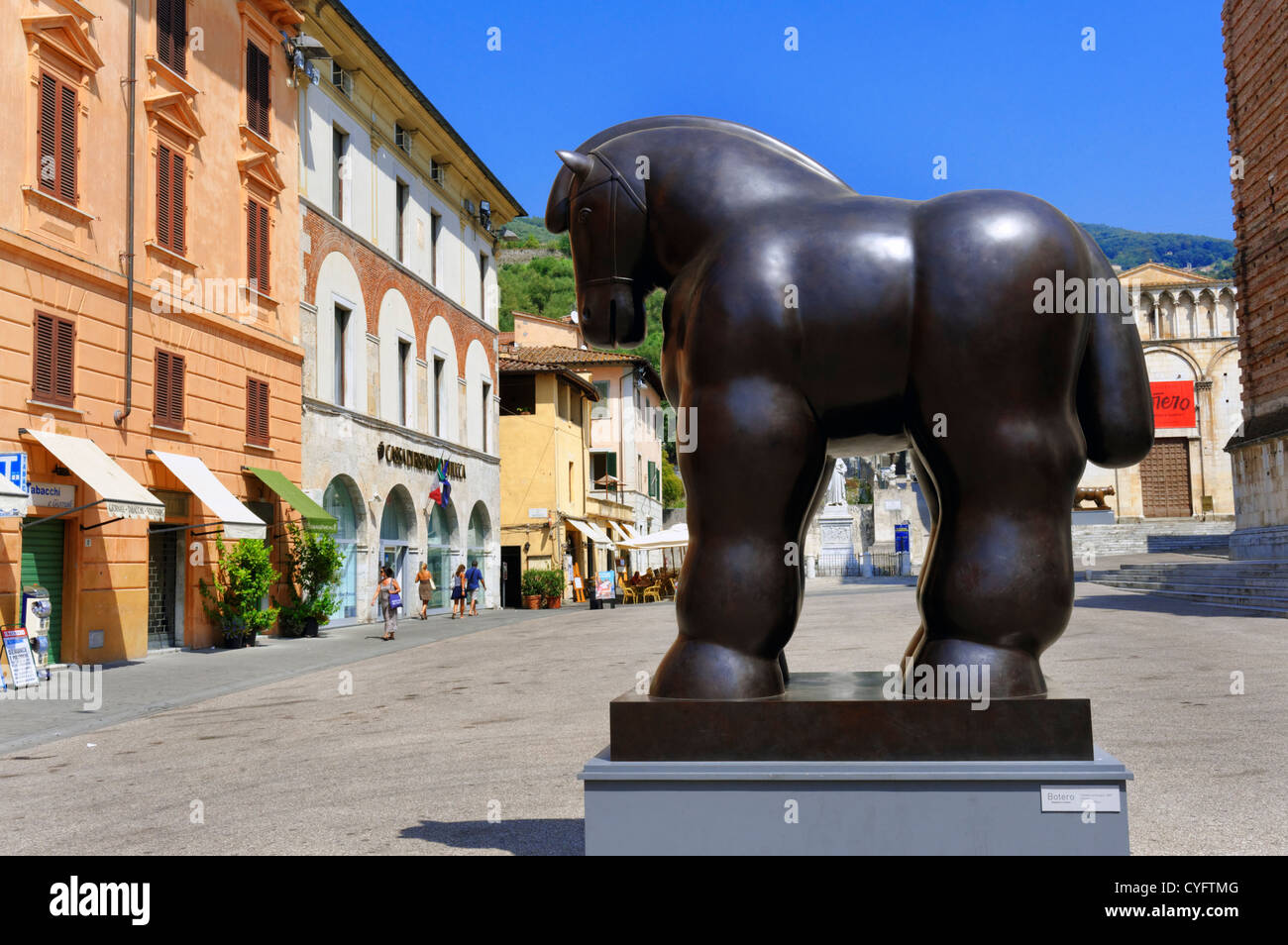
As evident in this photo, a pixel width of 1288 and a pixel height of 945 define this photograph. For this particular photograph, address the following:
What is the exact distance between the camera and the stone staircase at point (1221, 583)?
60.4 feet

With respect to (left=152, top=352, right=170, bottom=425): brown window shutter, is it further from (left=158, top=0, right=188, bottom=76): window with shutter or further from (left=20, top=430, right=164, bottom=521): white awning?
(left=158, top=0, right=188, bottom=76): window with shutter

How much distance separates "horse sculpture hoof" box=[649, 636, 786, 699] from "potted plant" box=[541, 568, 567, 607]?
30.6 meters

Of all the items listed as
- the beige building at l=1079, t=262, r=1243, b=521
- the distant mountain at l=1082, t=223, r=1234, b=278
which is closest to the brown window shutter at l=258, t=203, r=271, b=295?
the beige building at l=1079, t=262, r=1243, b=521

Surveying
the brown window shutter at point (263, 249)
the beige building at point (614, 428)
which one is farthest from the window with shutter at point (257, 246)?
the beige building at point (614, 428)

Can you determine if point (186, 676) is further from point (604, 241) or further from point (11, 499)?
point (604, 241)

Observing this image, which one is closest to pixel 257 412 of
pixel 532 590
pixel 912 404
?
pixel 532 590

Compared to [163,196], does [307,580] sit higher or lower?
lower

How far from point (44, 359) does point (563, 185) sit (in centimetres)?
1339

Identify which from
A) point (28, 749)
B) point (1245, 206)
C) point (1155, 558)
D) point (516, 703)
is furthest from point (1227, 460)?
point (28, 749)

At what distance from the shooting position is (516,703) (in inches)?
413

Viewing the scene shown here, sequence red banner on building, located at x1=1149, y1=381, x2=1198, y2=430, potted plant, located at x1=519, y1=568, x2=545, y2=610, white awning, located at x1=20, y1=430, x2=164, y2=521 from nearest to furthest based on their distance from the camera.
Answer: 1. white awning, located at x1=20, y1=430, x2=164, y2=521
2. potted plant, located at x1=519, y1=568, x2=545, y2=610
3. red banner on building, located at x1=1149, y1=381, x2=1198, y2=430

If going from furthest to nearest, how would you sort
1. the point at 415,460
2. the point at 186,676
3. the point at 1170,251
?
the point at 1170,251
the point at 415,460
the point at 186,676

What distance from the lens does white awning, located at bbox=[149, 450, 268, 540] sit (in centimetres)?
1697

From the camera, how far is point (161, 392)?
1725 cm
